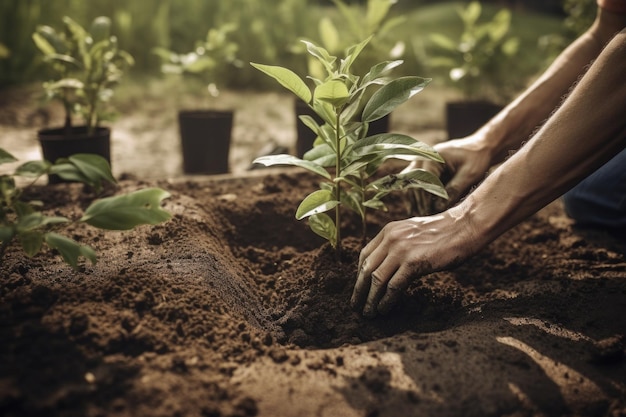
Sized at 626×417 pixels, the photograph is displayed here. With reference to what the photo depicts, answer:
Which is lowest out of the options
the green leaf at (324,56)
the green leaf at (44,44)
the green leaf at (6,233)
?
the green leaf at (6,233)

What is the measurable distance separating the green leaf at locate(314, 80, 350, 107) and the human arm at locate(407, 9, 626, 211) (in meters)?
0.69

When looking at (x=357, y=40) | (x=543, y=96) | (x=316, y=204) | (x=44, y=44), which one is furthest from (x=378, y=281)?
(x=44, y=44)

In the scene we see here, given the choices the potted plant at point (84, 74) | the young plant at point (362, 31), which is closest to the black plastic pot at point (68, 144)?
the potted plant at point (84, 74)

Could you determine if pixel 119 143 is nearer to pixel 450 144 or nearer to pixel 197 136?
pixel 197 136

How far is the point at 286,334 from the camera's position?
1.72 meters

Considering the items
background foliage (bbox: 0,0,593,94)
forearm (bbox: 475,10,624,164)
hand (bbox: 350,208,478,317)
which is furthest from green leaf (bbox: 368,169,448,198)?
background foliage (bbox: 0,0,593,94)

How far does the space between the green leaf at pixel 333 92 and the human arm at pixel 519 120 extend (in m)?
0.69

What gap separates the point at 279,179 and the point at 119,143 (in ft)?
6.47

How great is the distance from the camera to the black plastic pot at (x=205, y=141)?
3.50 meters

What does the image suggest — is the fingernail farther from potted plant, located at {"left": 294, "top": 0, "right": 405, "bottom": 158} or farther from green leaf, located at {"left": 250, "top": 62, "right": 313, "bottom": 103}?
potted plant, located at {"left": 294, "top": 0, "right": 405, "bottom": 158}

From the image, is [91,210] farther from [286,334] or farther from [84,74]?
[84,74]

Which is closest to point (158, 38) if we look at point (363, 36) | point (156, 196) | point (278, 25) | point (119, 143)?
point (278, 25)

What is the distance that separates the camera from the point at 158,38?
599 cm

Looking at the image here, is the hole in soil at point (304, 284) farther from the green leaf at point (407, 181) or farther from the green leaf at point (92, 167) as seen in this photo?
the green leaf at point (92, 167)
